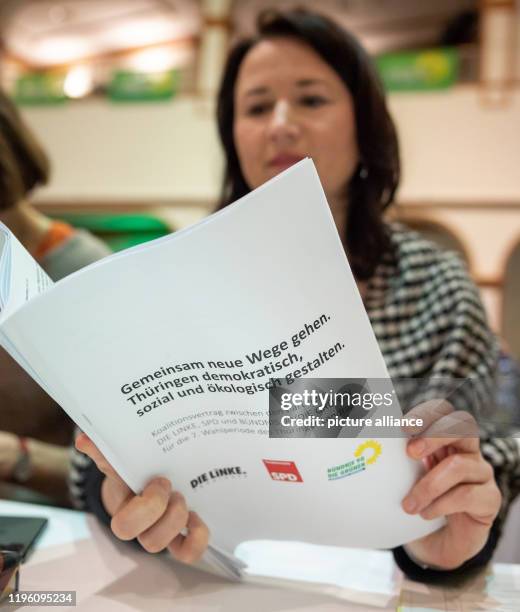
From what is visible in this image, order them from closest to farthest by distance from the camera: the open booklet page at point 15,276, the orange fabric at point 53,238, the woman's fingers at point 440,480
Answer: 1. the open booklet page at point 15,276
2. the woman's fingers at point 440,480
3. the orange fabric at point 53,238

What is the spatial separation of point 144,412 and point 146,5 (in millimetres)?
3556

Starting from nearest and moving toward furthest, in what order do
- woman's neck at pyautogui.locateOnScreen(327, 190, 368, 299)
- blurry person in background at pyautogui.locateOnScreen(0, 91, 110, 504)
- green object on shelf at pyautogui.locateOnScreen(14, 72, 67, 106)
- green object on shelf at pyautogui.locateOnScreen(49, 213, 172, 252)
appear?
blurry person in background at pyautogui.locateOnScreen(0, 91, 110, 504)
woman's neck at pyautogui.locateOnScreen(327, 190, 368, 299)
green object on shelf at pyautogui.locateOnScreen(49, 213, 172, 252)
green object on shelf at pyautogui.locateOnScreen(14, 72, 67, 106)

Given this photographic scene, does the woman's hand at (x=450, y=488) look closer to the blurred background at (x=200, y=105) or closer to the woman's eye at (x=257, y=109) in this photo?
the woman's eye at (x=257, y=109)

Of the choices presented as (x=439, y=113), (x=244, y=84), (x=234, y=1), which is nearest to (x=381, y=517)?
(x=244, y=84)

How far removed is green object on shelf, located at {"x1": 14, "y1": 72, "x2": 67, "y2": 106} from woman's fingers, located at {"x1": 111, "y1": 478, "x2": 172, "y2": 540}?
3662 mm

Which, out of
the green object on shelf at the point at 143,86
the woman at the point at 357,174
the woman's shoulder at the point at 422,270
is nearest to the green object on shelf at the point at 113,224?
the green object on shelf at the point at 143,86

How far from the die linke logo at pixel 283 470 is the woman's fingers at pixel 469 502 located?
101mm

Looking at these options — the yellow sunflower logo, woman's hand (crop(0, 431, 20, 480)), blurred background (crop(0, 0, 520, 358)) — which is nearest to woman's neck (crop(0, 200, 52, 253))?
woman's hand (crop(0, 431, 20, 480))

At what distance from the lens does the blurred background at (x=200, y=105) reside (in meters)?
2.90

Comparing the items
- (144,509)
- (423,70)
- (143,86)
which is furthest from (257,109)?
(143,86)

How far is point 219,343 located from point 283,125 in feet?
1.36

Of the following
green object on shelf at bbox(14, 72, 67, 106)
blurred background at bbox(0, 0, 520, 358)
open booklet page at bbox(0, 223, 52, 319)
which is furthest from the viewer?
green object on shelf at bbox(14, 72, 67, 106)

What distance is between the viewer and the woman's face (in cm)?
63

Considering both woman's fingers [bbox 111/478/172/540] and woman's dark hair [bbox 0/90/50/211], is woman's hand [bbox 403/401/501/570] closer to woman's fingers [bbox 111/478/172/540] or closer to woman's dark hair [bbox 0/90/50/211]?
woman's fingers [bbox 111/478/172/540]
